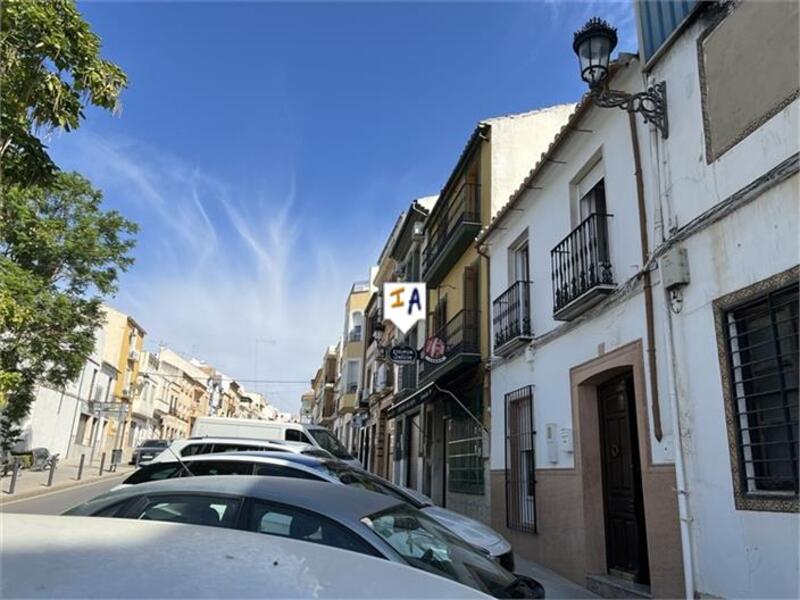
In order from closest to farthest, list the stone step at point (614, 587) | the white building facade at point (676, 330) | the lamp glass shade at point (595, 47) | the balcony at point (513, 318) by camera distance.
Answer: the white building facade at point (676, 330) < the lamp glass shade at point (595, 47) < the stone step at point (614, 587) < the balcony at point (513, 318)

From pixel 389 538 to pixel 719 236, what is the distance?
4118 millimetres

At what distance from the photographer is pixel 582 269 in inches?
326

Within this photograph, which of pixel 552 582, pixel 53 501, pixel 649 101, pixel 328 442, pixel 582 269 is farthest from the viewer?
pixel 328 442

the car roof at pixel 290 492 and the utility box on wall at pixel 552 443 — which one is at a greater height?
the utility box on wall at pixel 552 443

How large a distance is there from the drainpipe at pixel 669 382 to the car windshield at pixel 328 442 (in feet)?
33.0

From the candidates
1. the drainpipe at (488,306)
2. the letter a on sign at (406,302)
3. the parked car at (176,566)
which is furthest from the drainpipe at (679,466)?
the letter a on sign at (406,302)

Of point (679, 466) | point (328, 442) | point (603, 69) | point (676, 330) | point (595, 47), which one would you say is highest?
point (595, 47)

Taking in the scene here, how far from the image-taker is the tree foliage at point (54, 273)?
11859 mm

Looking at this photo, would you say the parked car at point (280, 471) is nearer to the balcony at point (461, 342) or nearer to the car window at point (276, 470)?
the car window at point (276, 470)

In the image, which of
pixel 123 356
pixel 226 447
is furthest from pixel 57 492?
pixel 123 356

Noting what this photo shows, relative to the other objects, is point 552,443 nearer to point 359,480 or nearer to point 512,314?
point 512,314

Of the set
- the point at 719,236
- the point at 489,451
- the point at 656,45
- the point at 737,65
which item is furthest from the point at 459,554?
the point at 489,451

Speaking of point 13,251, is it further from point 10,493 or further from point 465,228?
point 465,228

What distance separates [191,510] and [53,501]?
44.2 ft
